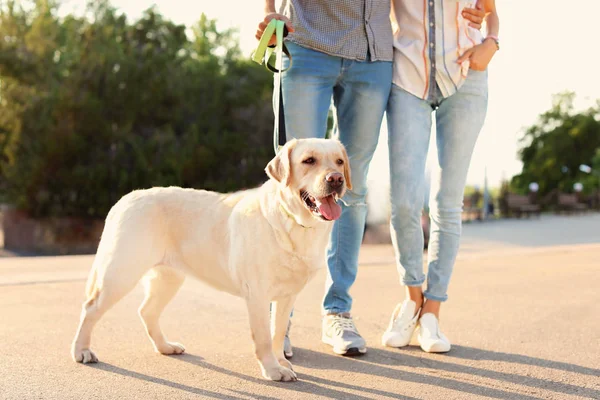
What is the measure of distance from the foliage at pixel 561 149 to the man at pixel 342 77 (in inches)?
2218

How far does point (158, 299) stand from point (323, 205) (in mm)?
1192

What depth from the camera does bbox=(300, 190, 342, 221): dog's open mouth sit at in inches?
126

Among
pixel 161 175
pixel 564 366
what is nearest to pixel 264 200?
pixel 564 366

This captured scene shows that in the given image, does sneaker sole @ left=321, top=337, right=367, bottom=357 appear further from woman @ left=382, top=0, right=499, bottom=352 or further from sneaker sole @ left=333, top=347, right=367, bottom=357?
woman @ left=382, top=0, right=499, bottom=352

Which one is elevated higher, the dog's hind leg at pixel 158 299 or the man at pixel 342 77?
the man at pixel 342 77

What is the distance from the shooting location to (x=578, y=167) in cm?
5966

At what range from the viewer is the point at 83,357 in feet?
11.5

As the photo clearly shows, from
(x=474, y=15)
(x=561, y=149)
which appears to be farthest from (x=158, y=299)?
(x=561, y=149)

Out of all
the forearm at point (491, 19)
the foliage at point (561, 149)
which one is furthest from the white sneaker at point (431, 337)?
the foliage at point (561, 149)

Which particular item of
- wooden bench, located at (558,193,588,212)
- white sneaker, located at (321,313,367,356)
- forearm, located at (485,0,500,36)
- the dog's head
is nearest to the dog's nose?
the dog's head

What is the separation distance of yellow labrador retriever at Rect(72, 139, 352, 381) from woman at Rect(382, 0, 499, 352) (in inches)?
25.1

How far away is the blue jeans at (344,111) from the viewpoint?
3.88m

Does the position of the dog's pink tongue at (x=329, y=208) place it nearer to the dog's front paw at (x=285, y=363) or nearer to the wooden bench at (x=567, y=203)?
the dog's front paw at (x=285, y=363)

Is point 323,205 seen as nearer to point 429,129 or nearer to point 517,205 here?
point 429,129
